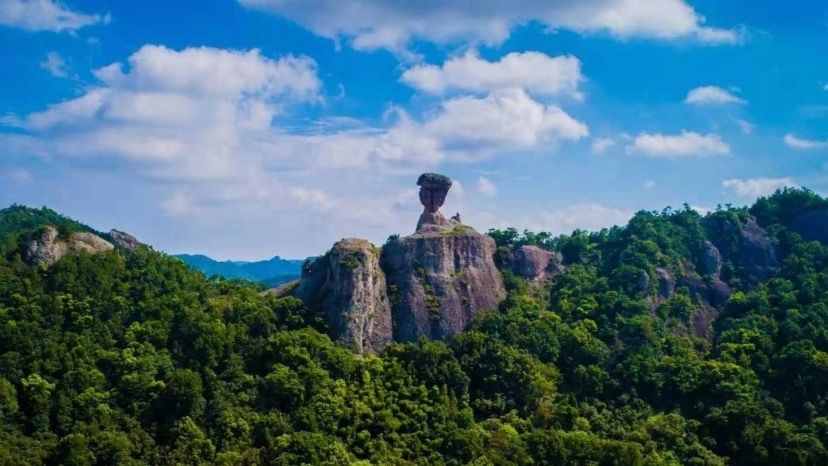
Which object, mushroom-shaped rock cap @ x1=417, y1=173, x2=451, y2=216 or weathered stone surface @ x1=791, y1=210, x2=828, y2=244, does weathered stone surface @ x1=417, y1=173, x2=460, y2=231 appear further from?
weathered stone surface @ x1=791, y1=210, x2=828, y2=244

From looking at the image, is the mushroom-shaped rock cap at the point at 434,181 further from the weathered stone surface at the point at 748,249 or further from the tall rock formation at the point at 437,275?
the weathered stone surface at the point at 748,249

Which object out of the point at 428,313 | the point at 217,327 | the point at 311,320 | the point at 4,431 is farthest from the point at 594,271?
the point at 4,431

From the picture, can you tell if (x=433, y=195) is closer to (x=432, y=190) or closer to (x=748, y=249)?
(x=432, y=190)

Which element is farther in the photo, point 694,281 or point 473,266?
point 694,281

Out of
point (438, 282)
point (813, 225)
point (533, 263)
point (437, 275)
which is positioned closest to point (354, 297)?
point (438, 282)

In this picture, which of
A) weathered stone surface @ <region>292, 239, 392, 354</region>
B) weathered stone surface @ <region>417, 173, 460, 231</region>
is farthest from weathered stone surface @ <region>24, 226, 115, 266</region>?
weathered stone surface @ <region>417, 173, 460, 231</region>

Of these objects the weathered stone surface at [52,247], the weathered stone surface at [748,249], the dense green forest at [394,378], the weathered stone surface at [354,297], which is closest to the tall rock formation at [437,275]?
the weathered stone surface at [354,297]

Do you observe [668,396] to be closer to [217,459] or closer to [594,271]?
[594,271]
